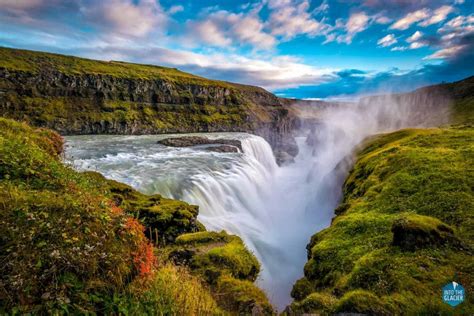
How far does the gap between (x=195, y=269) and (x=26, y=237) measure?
481 centimetres

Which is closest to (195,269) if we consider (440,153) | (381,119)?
(440,153)

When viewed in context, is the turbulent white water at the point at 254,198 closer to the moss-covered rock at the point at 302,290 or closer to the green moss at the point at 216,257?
the moss-covered rock at the point at 302,290

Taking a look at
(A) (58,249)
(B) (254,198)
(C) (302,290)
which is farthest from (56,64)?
(A) (58,249)

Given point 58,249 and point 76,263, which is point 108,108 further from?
point 76,263

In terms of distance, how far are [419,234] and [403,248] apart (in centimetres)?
59

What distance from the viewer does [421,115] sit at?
284 feet

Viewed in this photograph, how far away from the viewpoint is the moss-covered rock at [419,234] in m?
8.00

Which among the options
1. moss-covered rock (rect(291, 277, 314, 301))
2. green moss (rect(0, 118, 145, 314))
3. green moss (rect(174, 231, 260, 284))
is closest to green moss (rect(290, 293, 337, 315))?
green moss (rect(174, 231, 260, 284))

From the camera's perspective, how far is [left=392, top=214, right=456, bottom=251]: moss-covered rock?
7999 mm

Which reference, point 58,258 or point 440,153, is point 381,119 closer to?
point 440,153

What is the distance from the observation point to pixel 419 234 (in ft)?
26.4

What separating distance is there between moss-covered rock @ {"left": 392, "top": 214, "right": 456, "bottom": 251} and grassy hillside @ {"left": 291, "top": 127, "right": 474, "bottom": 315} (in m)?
0.02

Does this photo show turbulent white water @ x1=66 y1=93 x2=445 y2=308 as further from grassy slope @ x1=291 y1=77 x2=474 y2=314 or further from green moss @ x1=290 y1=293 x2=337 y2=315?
green moss @ x1=290 y1=293 x2=337 y2=315

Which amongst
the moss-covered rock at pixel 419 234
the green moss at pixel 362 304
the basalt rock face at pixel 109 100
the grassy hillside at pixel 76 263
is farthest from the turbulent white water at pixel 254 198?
the basalt rock face at pixel 109 100
